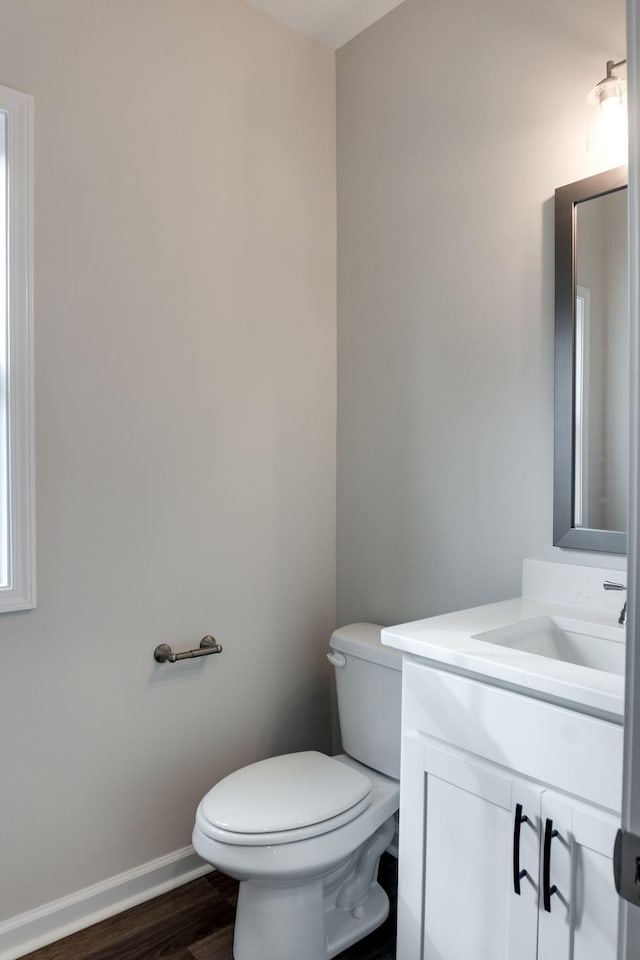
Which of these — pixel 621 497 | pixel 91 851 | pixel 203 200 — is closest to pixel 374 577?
pixel 621 497

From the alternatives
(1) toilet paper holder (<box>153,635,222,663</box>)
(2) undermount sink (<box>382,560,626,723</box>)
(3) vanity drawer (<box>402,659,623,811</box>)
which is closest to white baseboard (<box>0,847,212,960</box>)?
(1) toilet paper holder (<box>153,635,222,663</box>)

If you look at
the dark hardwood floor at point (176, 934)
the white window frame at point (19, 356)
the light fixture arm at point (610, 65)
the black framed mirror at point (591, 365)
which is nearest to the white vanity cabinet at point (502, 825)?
the dark hardwood floor at point (176, 934)

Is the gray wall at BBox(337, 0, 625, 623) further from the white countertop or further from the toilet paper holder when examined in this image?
the toilet paper holder

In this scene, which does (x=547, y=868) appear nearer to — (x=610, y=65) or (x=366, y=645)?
(x=366, y=645)

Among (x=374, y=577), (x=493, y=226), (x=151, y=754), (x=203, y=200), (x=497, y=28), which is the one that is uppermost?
(x=497, y=28)

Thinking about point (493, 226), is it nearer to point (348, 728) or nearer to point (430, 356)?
point (430, 356)

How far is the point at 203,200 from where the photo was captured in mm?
2012

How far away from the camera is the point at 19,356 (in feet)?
5.47

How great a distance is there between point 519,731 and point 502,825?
0.19 m

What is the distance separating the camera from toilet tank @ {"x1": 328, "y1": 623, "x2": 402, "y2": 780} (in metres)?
1.85

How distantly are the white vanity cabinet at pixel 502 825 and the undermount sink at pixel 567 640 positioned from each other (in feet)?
0.65

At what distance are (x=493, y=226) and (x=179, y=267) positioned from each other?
0.90 metres

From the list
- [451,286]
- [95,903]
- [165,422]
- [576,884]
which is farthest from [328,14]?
[95,903]

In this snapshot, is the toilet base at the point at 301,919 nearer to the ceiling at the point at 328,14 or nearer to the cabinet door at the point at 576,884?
the cabinet door at the point at 576,884
